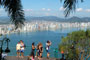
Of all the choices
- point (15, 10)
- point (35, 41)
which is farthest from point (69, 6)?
point (35, 41)

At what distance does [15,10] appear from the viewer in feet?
8.45

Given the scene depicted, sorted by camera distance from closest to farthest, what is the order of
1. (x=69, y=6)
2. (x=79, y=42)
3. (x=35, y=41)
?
(x=69, y=6) → (x=79, y=42) → (x=35, y=41)

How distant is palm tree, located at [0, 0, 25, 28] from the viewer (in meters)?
2.48

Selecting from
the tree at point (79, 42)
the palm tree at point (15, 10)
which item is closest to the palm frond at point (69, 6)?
the palm tree at point (15, 10)

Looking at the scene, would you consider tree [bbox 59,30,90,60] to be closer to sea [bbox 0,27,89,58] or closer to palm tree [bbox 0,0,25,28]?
sea [bbox 0,27,89,58]

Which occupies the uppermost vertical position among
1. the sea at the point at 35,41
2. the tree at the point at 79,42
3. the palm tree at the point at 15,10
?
the palm tree at the point at 15,10

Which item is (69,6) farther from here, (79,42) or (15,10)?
(79,42)

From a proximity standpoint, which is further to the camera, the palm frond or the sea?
the sea

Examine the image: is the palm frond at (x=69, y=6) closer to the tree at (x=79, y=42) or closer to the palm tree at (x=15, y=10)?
the palm tree at (x=15, y=10)

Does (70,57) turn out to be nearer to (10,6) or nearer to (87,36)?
(87,36)

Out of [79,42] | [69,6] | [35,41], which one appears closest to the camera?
[69,6]

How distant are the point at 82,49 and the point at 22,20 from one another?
13.0m

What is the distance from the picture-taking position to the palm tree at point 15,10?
248 centimetres

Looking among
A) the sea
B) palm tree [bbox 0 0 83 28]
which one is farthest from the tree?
palm tree [bbox 0 0 83 28]
